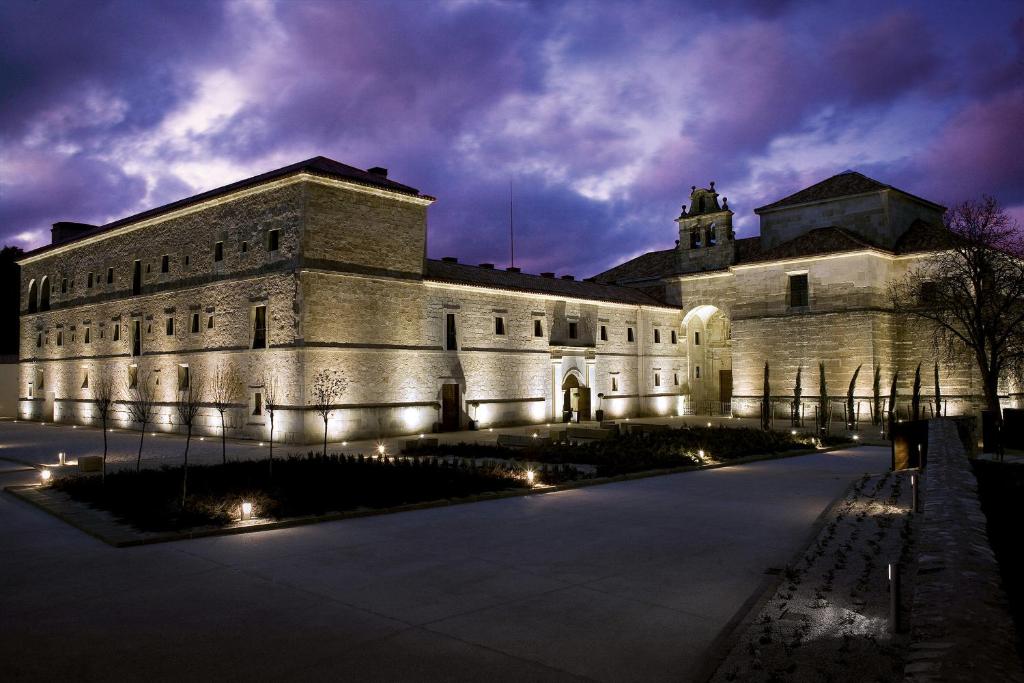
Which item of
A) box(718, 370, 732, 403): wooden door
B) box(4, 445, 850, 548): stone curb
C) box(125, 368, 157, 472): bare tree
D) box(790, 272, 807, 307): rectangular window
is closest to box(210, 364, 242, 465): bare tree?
box(125, 368, 157, 472): bare tree

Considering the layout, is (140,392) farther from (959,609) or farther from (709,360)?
(959,609)

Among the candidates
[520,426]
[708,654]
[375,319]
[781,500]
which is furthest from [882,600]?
[520,426]

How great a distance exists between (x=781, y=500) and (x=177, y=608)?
11982 mm

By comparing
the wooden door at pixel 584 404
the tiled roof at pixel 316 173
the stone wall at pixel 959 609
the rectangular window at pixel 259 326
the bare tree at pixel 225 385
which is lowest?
the stone wall at pixel 959 609

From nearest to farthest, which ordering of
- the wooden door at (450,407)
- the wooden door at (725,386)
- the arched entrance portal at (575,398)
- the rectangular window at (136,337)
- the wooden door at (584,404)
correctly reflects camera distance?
the wooden door at (450,407) → the rectangular window at (136,337) → the arched entrance portal at (575,398) → the wooden door at (584,404) → the wooden door at (725,386)

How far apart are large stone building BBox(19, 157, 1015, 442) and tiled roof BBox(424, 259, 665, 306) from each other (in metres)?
0.20

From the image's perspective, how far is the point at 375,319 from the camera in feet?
107

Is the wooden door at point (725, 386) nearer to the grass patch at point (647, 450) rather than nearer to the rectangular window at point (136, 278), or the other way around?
the grass patch at point (647, 450)

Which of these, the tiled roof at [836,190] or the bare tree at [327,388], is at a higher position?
the tiled roof at [836,190]

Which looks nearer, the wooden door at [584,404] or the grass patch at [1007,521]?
the grass patch at [1007,521]

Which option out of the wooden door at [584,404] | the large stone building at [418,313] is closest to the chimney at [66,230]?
the large stone building at [418,313]

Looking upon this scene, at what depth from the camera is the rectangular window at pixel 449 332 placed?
36.2 m

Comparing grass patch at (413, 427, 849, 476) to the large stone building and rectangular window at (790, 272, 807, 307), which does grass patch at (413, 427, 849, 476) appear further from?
rectangular window at (790, 272, 807, 307)

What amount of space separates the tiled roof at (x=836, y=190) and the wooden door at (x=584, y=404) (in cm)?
1767
